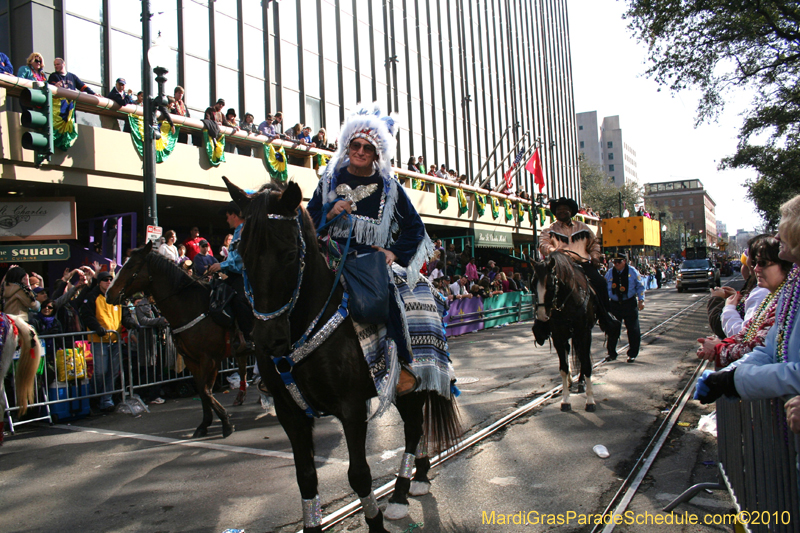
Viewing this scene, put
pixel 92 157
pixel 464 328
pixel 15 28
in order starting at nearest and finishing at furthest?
pixel 92 157, pixel 15 28, pixel 464 328

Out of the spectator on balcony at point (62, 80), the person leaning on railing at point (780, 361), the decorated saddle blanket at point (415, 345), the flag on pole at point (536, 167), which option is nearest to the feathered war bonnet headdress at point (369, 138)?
the decorated saddle blanket at point (415, 345)

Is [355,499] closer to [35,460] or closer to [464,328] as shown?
[35,460]

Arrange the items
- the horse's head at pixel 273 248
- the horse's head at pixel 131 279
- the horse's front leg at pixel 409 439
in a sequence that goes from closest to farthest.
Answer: the horse's head at pixel 273 248
the horse's front leg at pixel 409 439
the horse's head at pixel 131 279

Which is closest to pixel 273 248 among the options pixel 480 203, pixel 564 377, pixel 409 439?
pixel 409 439

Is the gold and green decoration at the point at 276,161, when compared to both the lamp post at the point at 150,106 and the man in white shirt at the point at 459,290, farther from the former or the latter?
the man in white shirt at the point at 459,290

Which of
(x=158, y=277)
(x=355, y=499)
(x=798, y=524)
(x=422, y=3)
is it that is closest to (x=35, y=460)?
(x=158, y=277)

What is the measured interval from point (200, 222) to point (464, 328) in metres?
9.11

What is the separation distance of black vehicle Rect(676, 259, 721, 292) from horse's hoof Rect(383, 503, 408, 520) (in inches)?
1418

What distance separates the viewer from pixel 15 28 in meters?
12.9

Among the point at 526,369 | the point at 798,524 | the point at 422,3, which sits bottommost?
the point at 526,369

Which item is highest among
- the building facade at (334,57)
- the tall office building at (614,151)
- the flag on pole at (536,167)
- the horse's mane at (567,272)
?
the tall office building at (614,151)

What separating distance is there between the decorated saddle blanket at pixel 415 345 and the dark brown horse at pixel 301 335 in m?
0.09

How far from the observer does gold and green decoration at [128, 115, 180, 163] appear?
36.3ft

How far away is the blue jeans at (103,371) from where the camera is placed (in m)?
8.23
